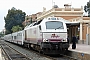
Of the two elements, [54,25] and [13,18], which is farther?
[13,18]

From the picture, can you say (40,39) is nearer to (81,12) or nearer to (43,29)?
(43,29)

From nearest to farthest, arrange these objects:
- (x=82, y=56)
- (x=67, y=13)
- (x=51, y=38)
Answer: (x=82, y=56)
(x=51, y=38)
(x=67, y=13)

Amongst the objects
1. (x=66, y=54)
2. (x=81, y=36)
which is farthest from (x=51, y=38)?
(x=81, y=36)

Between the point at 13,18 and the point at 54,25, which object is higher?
the point at 13,18

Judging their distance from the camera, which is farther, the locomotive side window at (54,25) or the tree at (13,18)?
the tree at (13,18)

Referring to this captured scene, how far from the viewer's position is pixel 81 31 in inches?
1645

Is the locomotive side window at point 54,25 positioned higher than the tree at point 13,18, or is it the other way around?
the tree at point 13,18

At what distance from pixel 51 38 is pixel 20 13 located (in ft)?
298

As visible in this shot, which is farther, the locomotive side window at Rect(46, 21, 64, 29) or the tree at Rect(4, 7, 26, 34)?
the tree at Rect(4, 7, 26, 34)

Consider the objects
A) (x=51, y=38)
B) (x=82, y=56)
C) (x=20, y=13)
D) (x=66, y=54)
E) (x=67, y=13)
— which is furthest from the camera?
(x=20, y=13)

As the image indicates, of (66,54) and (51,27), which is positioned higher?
(51,27)

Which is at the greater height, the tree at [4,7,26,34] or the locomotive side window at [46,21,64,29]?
the tree at [4,7,26,34]

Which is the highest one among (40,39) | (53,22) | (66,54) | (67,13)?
(67,13)

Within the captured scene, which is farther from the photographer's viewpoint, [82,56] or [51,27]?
[51,27]
